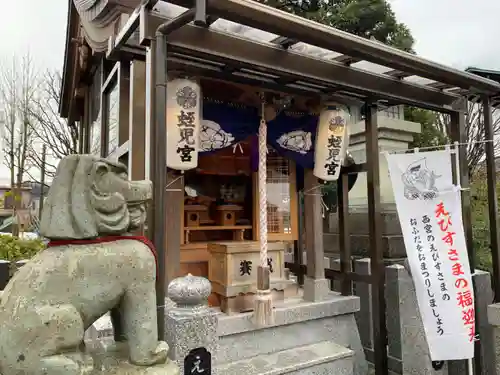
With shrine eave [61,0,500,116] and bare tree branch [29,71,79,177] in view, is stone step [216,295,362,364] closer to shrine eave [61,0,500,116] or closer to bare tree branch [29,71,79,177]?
shrine eave [61,0,500,116]

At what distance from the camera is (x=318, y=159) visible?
5695 mm

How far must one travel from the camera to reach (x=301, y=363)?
489 cm

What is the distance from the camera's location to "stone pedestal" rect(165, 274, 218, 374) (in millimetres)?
2992

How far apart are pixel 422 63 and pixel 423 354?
3.74 m

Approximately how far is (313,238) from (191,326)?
3.48 metres

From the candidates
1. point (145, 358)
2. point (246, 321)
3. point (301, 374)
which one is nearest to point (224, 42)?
point (145, 358)

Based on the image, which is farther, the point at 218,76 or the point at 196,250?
the point at 196,250

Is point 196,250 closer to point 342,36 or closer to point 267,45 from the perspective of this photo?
point 267,45

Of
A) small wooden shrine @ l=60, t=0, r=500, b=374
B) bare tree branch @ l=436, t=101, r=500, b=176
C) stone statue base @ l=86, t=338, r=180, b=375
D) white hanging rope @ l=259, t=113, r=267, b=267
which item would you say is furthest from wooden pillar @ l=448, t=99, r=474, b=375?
bare tree branch @ l=436, t=101, r=500, b=176

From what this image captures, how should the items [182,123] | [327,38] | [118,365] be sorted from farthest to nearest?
[182,123] → [327,38] → [118,365]

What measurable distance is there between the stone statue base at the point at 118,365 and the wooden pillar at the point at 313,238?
3.59 m

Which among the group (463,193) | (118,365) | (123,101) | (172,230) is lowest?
(118,365)

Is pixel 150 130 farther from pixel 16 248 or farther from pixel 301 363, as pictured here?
pixel 16 248

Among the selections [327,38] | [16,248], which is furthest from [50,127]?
[327,38]
